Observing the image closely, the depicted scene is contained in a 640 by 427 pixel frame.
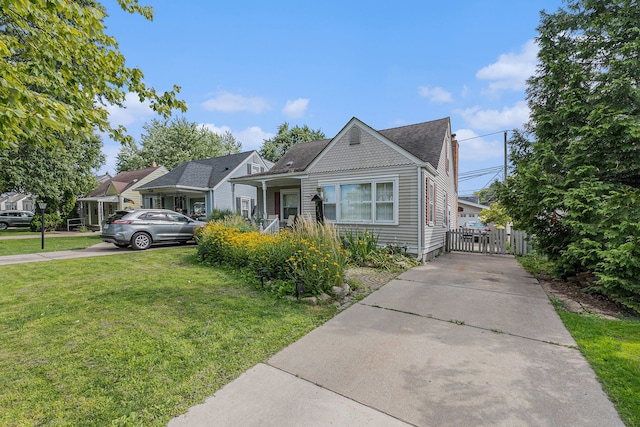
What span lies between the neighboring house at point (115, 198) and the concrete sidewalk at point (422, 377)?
24.2 metres

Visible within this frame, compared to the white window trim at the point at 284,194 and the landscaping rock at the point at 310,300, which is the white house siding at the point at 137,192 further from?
the landscaping rock at the point at 310,300

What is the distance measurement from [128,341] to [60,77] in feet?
10.8

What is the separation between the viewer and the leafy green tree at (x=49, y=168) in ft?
54.5

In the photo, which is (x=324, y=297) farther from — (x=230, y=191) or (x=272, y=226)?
(x=230, y=191)

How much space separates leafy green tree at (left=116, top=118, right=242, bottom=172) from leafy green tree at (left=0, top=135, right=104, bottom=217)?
13.5m

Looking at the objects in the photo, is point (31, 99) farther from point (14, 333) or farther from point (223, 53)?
point (223, 53)

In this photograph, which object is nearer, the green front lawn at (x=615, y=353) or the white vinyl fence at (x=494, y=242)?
the green front lawn at (x=615, y=353)

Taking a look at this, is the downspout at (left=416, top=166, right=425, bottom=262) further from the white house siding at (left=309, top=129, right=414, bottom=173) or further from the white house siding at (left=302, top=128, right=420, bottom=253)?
the white house siding at (left=309, top=129, right=414, bottom=173)

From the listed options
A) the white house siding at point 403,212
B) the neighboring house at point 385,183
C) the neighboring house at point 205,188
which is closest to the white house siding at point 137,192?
the neighboring house at point 205,188

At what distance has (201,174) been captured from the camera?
1964 cm

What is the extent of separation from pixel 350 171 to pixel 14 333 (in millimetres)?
9068

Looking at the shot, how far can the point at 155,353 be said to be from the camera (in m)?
3.04

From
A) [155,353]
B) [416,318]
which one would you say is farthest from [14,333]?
[416,318]

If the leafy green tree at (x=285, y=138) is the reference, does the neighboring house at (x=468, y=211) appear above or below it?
below
